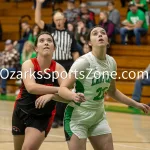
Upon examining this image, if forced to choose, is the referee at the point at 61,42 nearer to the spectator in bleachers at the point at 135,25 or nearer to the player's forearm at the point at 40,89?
the player's forearm at the point at 40,89

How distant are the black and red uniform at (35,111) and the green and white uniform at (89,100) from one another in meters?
0.33

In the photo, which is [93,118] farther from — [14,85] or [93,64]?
[14,85]

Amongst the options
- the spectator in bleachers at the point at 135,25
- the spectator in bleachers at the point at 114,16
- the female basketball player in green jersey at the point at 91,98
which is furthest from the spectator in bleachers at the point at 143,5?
the female basketball player in green jersey at the point at 91,98

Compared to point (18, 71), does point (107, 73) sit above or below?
above

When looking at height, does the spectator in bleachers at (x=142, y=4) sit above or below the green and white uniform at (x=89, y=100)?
above

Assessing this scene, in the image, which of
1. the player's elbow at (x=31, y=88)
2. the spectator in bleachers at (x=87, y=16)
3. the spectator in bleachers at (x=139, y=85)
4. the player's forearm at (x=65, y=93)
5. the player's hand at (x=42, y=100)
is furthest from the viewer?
the spectator in bleachers at (x=87, y=16)

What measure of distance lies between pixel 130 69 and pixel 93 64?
28.5 ft

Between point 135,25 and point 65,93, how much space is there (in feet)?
30.9

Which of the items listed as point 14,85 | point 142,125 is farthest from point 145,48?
point 142,125

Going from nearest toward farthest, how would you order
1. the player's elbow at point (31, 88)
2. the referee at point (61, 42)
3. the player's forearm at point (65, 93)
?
the player's forearm at point (65, 93), the player's elbow at point (31, 88), the referee at point (61, 42)

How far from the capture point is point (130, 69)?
14.1 meters

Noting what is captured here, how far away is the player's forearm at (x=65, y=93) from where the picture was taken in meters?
5.07

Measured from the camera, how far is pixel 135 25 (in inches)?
565

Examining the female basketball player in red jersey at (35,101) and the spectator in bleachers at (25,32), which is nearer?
the female basketball player in red jersey at (35,101)
